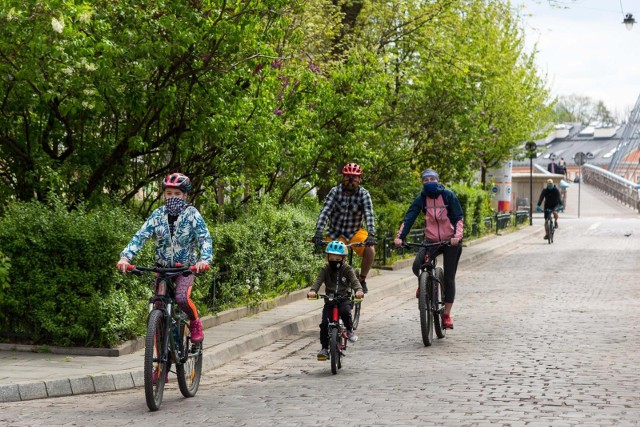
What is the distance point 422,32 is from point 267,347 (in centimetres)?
1375

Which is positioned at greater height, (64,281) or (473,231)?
(64,281)

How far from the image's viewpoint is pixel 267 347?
40.7 feet

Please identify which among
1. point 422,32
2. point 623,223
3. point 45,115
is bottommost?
point 623,223

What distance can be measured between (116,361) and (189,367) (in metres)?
1.21

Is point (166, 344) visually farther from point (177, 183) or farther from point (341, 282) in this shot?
point (341, 282)

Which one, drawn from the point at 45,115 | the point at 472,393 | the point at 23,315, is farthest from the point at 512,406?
the point at 45,115

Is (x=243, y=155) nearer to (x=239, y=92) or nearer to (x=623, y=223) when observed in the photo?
(x=239, y=92)

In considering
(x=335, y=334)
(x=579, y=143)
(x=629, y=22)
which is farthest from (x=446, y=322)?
(x=579, y=143)

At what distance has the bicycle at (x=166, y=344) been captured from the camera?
8195 mm

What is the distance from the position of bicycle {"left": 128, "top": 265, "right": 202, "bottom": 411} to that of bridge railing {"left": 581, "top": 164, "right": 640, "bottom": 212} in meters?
59.0

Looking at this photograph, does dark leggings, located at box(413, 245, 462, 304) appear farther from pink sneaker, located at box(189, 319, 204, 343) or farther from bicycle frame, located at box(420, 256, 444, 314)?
pink sneaker, located at box(189, 319, 204, 343)

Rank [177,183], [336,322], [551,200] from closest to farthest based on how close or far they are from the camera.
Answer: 1. [177,183]
2. [336,322]
3. [551,200]

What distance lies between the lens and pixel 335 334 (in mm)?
10188

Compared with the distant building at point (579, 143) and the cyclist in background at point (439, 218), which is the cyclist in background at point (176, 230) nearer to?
the cyclist in background at point (439, 218)
